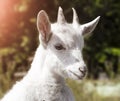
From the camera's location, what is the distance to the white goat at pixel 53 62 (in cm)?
679

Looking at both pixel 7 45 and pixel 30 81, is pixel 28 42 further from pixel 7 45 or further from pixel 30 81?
pixel 30 81

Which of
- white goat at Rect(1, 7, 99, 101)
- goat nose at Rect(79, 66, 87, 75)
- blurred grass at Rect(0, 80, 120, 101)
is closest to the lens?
goat nose at Rect(79, 66, 87, 75)

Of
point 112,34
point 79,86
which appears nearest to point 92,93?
point 79,86

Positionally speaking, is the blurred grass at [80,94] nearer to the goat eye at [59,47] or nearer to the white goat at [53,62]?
the white goat at [53,62]

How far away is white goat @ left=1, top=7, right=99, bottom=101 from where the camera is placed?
22.3ft

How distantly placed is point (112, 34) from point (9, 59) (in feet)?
23.4

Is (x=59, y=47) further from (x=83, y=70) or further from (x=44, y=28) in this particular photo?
(x=83, y=70)

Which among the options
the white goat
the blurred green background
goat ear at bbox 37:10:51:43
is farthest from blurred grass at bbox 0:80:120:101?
goat ear at bbox 37:10:51:43

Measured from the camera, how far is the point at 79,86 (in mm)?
12977

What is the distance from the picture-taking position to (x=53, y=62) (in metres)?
6.85

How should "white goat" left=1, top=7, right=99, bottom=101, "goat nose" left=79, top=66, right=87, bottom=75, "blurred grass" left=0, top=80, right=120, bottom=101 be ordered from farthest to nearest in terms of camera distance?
"blurred grass" left=0, top=80, right=120, bottom=101 → "white goat" left=1, top=7, right=99, bottom=101 → "goat nose" left=79, top=66, right=87, bottom=75

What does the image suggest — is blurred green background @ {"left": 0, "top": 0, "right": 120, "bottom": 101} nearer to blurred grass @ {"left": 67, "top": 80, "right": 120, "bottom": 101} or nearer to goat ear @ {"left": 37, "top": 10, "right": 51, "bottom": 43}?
blurred grass @ {"left": 67, "top": 80, "right": 120, "bottom": 101}

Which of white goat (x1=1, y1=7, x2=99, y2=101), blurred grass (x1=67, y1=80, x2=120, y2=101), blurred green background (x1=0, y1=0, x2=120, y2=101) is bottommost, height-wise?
white goat (x1=1, y1=7, x2=99, y2=101)

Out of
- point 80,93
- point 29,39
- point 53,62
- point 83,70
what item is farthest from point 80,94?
point 83,70
